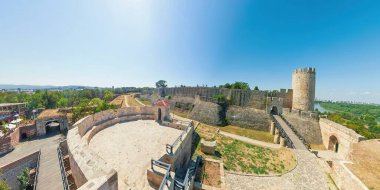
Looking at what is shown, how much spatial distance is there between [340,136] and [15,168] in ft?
109

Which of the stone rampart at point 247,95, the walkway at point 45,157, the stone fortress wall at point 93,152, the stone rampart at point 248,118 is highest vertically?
the stone rampart at point 247,95

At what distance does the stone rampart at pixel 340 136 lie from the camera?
12.8m

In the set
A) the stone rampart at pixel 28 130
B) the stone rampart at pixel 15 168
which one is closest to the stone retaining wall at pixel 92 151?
the stone rampart at pixel 15 168

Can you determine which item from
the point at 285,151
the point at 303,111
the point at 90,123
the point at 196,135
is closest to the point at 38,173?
the point at 90,123

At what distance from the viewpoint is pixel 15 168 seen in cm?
1280

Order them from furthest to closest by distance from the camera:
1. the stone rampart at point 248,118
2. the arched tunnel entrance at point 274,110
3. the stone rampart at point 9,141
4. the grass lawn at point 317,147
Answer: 1. the arched tunnel entrance at point 274,110
2. the stone rampart at point 248,118
3. the grass lawn at point 317,147
4. the stone rampart at point 9,141

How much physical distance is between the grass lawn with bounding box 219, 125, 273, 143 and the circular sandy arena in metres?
11.5

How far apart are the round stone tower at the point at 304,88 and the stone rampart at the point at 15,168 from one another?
33.5 metres

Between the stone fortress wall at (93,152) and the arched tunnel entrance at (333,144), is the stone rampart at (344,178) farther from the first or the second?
the stone fortress wall at (93,152)

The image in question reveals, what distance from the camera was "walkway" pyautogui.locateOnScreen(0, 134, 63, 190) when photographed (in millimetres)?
9808

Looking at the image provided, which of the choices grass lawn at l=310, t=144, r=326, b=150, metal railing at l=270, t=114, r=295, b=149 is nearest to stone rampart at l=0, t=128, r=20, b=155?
metal railing at l=270, t=114, r=295, b=149

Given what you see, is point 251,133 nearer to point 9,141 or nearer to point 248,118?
point 248,118

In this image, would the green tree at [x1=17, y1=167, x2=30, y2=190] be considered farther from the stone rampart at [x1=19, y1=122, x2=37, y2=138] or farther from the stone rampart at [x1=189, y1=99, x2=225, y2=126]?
the stone rampart at [x1=189, y1=99, x2=225, y2=126]

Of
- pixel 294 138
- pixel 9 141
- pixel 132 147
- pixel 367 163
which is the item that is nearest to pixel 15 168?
pixel 9 141
